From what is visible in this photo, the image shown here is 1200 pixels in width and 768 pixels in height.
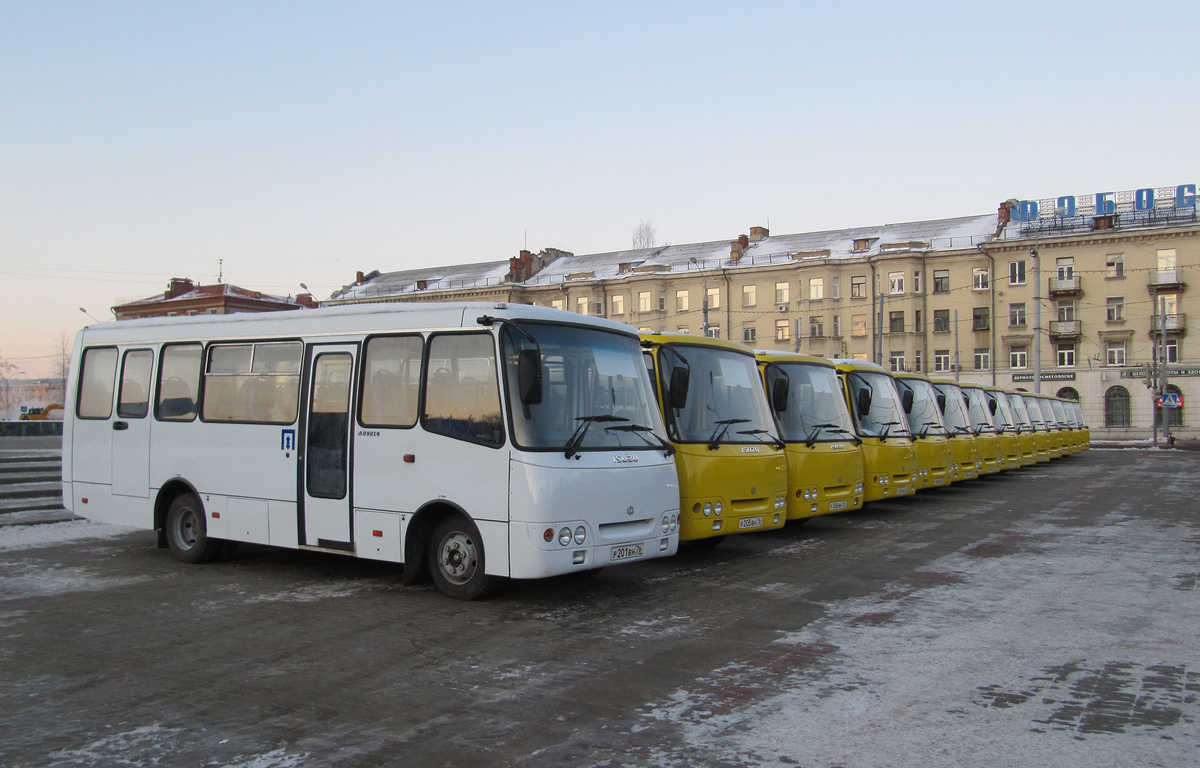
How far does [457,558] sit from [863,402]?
356 inches

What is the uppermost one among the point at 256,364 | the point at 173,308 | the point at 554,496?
the point at 173,308

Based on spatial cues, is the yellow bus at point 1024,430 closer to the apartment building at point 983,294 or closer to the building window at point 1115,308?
the apartment building at point 983,294

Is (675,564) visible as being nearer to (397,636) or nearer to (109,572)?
(397,636)

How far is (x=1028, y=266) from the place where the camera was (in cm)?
6619

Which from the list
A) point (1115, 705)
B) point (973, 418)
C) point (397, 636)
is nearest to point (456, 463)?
point (397, 636)

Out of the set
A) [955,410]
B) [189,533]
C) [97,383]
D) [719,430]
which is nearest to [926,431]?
[955,410]

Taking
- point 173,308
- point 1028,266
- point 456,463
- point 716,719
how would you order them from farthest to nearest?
point 173,308, point 1028,266, point 456,463, point 716,719

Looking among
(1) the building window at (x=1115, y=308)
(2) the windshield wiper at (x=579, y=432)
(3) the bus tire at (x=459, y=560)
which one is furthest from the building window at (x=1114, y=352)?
(3) the bus tire at (x=459, y=560)

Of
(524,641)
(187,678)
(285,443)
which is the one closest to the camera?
(187,678)

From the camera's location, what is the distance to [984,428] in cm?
2469

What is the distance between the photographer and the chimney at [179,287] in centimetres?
9169

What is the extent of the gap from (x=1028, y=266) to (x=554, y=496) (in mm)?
65732

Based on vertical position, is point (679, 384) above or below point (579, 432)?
above

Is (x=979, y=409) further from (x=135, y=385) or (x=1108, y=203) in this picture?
(x=1108, y=203)
